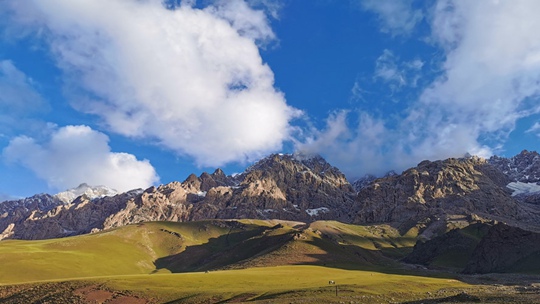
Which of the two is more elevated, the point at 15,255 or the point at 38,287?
the point at 15,255

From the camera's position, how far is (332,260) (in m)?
188

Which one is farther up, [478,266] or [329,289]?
[478,266]

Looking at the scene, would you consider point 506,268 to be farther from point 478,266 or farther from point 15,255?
point 15,255

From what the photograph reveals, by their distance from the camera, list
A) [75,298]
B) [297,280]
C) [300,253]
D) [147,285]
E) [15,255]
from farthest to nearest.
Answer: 1. [300,253]
2. [15,255]
3. [297,280]
4. [147,285]
5. [75,298]

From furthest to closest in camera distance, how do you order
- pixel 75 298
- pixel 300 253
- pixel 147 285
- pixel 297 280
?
pixel 300 253
pixel 297 280
pixel 147 285
pixel 75 298

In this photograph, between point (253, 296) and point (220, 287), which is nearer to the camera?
point (253, 296)

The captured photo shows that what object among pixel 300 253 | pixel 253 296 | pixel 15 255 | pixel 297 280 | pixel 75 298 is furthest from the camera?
pixel 300 253

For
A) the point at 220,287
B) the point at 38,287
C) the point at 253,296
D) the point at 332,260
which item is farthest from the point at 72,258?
the point at 253,296

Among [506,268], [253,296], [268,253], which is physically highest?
[268,253]

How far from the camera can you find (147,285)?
9356 cm

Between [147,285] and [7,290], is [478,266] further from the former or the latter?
[7,290]

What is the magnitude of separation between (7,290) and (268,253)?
394ft

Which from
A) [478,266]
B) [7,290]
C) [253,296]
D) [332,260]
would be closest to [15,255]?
[7,290]

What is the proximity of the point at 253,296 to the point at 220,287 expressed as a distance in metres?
15.5
